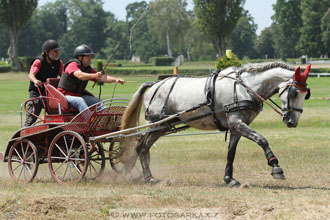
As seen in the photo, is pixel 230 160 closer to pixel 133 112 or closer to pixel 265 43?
pixel 133 112

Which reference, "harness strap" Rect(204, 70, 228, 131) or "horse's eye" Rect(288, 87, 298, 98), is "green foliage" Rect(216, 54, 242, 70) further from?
"horse's eye" Rect(288, 87, 298, 98)

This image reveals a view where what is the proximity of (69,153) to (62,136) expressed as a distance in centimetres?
55

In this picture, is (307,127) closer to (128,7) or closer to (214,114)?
(214,114)

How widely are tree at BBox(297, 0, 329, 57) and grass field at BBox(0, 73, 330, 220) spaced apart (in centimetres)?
8600

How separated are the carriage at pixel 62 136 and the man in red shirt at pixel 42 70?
0.22m

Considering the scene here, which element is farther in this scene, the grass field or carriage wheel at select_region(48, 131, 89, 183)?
carriage wheel at select_region(48, 131, 89, 183)

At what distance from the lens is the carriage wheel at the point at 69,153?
9.57 meters

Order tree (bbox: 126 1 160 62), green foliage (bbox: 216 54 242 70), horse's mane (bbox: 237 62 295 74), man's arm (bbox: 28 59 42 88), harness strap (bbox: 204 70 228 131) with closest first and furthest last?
horse's mane (bbox: 237 62 295 74), harness strap (bbox: 204 70 228 131), man's arm (bbox: 28 59 42 88), green foliage (bbox: 216 54 242 70), tree (bbox: 126 1 160 62)

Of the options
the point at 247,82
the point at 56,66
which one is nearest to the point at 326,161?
the point at 247,82

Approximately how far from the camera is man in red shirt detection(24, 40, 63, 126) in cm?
1050

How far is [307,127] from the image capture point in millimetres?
19000

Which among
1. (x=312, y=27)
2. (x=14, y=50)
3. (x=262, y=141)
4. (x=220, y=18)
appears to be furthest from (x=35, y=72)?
(x=312, y=27)

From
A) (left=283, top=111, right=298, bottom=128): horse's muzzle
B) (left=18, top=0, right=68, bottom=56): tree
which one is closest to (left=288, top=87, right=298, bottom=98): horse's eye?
(left=283, top=111, right=298, bottom=128): horse's muzzle

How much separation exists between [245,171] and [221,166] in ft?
2.51
